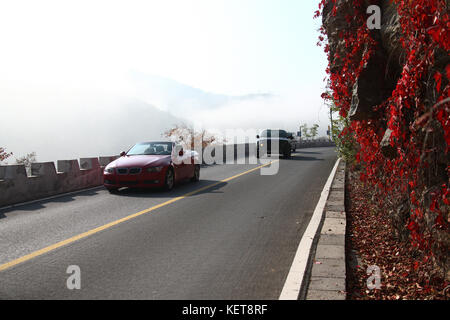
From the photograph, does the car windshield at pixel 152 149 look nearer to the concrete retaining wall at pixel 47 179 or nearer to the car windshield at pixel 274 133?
the concrete retaining wall at pixel 47 179

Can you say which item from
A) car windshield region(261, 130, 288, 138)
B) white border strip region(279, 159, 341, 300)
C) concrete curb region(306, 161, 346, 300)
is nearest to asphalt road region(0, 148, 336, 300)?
white border strip region(279, 159, 341, 300)

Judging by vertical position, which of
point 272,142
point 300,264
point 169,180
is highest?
point 272,142

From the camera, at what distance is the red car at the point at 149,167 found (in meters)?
11.3

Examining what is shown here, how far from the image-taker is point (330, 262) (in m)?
4.93

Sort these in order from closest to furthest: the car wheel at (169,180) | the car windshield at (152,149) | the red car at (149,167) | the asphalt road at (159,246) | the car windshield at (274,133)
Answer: the asphalt road at (159,246), the red car at (149,167), the car wheel at (169,180), the car windshield at (152,149), the car windshield at (274,133)

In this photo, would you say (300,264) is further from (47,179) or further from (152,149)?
(47,179)

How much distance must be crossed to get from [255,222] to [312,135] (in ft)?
332

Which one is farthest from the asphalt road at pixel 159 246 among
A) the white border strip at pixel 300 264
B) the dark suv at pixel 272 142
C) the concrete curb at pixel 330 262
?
the dark suv at pixel 272 142

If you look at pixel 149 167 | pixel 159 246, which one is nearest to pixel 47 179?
pixel 149 167

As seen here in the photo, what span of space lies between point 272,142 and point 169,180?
15525mm

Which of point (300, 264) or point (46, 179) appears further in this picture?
point (46, 179)
